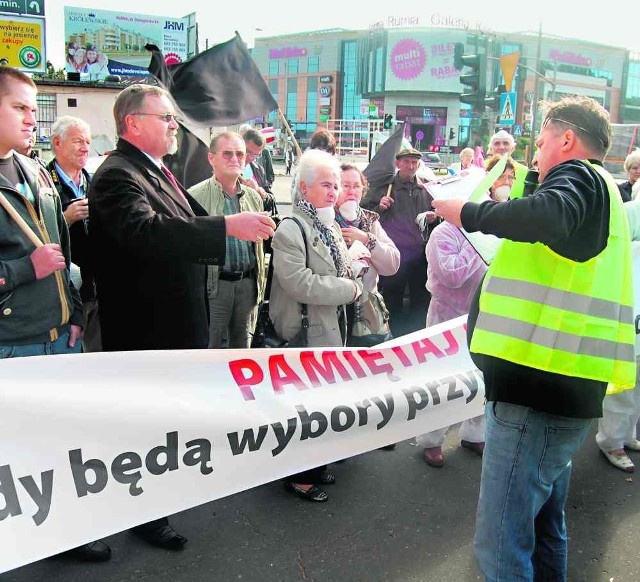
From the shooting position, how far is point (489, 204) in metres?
2.00

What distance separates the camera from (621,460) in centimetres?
381

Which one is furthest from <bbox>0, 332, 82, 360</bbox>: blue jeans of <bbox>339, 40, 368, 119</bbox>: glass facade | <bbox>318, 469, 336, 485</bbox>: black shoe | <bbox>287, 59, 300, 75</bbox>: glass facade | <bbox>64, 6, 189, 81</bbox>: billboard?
<bbox>287, 59, 300, 75</bbox>: glass facade

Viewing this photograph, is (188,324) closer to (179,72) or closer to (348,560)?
(348,560)

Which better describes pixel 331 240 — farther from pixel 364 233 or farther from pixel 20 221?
pixel 20 221

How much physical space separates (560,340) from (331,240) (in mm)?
1670

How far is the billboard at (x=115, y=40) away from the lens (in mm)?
35875

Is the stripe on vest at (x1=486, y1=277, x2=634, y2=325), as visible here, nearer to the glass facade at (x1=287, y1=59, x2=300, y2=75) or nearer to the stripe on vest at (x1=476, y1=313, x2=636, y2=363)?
the stripe on vest at (x1=476, y1=313, x2=636, y2=363)

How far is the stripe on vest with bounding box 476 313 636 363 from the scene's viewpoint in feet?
6.56

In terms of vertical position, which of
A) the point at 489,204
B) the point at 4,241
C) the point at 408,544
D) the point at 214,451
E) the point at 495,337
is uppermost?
the point at 489,204

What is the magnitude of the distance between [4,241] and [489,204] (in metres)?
1.87

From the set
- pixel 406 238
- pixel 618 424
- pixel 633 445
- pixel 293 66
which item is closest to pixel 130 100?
pixel 618 424

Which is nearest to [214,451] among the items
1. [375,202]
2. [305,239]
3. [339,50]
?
[305,239]

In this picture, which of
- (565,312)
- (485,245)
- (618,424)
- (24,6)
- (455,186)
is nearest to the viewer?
(565,312)

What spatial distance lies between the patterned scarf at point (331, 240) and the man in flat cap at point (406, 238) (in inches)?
92.9
